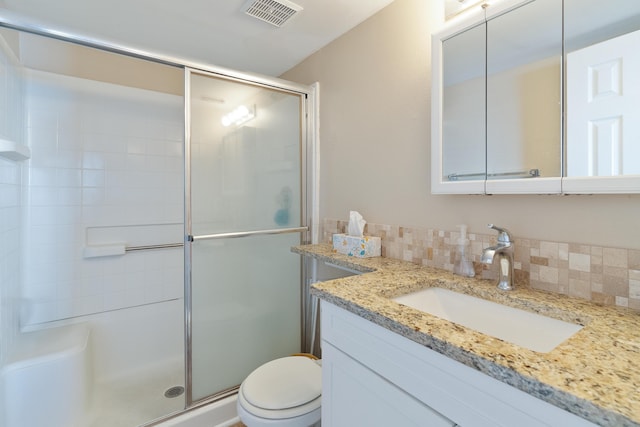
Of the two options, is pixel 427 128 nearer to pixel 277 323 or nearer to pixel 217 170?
pixel 217 170

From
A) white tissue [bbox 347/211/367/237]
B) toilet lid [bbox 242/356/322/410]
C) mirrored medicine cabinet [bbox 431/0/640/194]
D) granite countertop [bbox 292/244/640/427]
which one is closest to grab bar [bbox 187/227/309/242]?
white tissue [bbox 347/211/367/237]

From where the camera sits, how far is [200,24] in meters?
1.71

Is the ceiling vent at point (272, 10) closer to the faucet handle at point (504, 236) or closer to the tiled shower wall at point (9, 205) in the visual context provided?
the tiled shower wall at point (9, 205)

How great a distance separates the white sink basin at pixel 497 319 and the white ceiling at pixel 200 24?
144 centimetres

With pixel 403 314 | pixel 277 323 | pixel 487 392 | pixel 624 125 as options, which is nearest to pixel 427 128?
pixel 624 125

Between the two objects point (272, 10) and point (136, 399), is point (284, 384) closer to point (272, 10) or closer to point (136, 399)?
point (136, 399)

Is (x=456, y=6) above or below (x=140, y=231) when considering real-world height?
above

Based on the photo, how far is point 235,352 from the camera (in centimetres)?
180

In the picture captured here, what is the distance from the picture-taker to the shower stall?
158cm

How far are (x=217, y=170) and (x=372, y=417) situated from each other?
1.37 meters

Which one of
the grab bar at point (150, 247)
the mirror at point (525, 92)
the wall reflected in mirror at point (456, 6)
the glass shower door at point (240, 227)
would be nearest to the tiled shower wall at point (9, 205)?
the grab bar at point (150, 247)

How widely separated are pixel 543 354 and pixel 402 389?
0.33 meters

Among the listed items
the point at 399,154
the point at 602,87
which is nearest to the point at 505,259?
the point at 602,87

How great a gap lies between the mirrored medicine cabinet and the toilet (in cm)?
99
